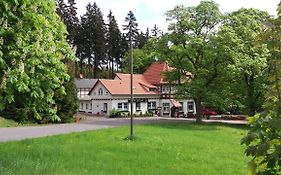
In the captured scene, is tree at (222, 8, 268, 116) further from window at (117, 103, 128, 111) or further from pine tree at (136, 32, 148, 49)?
pine tree at (136, 32, 148, 49)

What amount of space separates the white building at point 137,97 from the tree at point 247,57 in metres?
17.7

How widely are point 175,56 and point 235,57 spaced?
6.54 m

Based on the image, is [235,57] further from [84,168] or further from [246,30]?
[84,168]

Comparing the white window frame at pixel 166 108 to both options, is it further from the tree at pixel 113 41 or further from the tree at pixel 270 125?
the tree at pixel 270 125

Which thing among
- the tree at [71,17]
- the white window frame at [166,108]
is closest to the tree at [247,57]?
the white window frame at [166,108]

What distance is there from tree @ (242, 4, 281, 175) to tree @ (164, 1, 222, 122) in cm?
3336

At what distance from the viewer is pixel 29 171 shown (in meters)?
9.62

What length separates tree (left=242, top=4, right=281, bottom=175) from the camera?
145 inches

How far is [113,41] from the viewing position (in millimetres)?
92062

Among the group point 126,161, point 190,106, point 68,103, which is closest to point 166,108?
point 190,106

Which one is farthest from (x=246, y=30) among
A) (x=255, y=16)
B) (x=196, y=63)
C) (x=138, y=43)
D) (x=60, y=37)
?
(x=138, y=43)

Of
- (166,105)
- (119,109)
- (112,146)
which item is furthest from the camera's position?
(166,105)

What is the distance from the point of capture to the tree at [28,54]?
28.1 feet

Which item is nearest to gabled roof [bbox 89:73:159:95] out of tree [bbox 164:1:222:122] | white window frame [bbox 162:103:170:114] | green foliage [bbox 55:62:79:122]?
white window frame [bbox 162:103:170:114]
